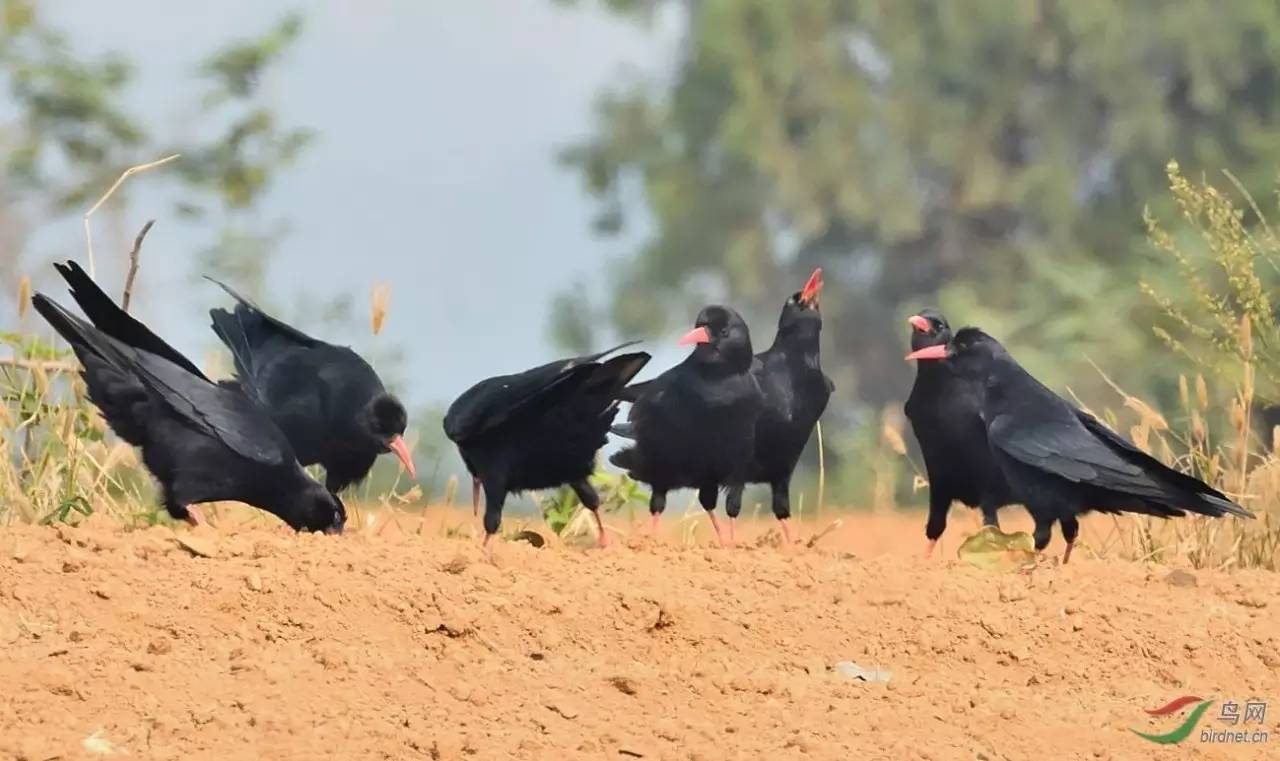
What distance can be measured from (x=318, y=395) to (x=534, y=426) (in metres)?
1.08

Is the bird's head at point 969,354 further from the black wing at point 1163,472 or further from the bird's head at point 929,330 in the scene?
the black wing at point 1163,472

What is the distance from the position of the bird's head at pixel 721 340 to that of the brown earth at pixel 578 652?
703mm

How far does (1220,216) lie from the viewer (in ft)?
23.4

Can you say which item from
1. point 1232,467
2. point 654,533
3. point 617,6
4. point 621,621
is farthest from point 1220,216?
point 617,6

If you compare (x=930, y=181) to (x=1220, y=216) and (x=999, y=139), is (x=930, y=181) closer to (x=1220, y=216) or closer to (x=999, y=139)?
(x=999, y=139)

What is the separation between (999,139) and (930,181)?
3.42 ft

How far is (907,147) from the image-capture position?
Result: 2023 centimetres

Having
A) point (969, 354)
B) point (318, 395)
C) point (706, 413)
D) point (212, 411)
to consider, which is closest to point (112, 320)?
point (212, 411)

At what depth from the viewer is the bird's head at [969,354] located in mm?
6059

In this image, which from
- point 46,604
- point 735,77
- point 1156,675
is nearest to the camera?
point 46,604

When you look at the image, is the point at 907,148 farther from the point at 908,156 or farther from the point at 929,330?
the point at 929,330

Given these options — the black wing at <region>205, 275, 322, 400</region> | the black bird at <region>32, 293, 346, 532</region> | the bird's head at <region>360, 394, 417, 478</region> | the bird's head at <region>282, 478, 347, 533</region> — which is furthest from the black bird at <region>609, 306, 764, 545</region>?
the black wing at <region>205, 275, 322, 400</region>

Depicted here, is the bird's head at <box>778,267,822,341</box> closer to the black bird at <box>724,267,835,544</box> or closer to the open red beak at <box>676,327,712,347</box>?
the black bird at <box>724,267,835,544</box>

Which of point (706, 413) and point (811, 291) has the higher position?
point (811, 291)
